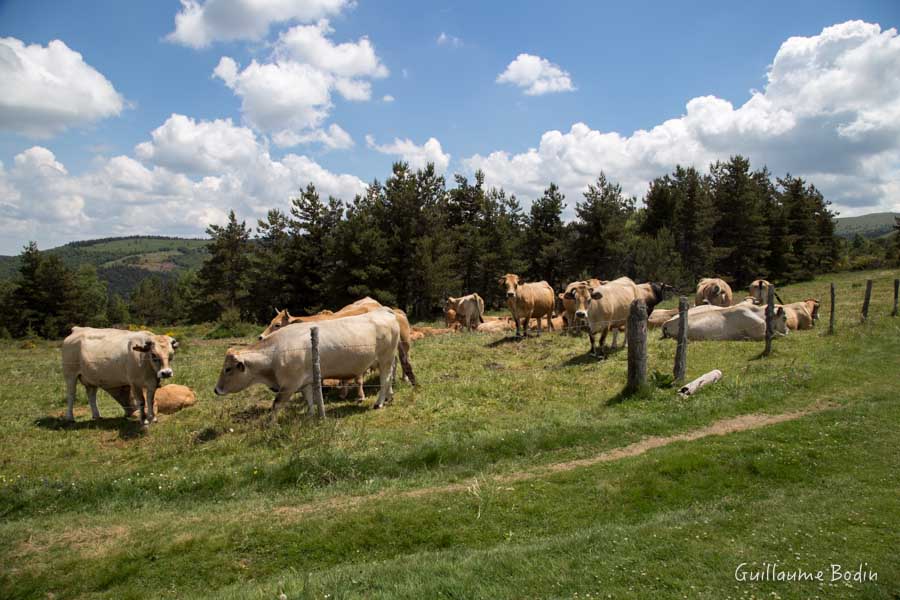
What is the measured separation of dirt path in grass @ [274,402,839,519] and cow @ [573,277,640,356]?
6113mm

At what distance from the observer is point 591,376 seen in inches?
507

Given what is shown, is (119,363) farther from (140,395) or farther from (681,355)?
(681,355)

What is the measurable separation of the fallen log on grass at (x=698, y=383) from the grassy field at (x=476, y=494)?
25 centimetres

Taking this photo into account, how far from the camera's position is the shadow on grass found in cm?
1042

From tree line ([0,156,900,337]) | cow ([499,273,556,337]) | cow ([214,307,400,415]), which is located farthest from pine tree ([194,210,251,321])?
cow ([214,307,400,415])

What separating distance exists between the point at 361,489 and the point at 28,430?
820 cm

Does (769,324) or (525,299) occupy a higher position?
(525,299)

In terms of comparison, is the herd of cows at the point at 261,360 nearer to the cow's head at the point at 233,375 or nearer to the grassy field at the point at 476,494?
the cow's head at the point at 233,375

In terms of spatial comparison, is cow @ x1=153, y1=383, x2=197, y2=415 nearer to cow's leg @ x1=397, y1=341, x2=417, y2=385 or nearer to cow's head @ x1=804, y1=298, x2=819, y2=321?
cow's leg @ x1=397, y1=341, x2=417, y2=385

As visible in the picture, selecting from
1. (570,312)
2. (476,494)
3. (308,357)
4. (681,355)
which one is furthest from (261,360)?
(570,312)

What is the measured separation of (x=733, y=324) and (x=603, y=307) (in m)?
5.08

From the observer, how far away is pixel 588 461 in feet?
26.4

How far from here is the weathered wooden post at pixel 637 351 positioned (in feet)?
35.7

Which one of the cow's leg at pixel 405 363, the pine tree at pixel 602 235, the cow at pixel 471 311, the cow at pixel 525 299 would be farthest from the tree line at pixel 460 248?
the cow's leg at pixel 405 363
